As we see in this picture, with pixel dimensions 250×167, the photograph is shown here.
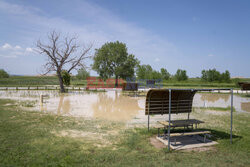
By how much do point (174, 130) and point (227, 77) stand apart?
80.7 metres

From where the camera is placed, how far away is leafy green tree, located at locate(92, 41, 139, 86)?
4403 centimetres

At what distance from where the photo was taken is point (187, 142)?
638 centimetres

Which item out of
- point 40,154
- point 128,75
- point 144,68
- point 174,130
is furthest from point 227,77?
point 40,154

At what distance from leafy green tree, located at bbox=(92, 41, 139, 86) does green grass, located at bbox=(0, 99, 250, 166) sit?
36.4 metres

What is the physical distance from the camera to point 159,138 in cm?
662

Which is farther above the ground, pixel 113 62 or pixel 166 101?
pixel 113 62

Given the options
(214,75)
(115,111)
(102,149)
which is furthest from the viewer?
(214,75)

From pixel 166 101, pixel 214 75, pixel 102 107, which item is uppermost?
pixel 214 75

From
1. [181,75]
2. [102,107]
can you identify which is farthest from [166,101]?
[181,75]

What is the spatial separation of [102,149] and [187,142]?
121 inches

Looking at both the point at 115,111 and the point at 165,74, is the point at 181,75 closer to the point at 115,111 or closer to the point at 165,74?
the point at 165,74

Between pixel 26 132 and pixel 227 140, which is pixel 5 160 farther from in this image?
pixel 227 140

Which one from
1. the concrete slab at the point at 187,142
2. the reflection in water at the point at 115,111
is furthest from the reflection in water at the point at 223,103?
the concrete slab at the point at 187,142

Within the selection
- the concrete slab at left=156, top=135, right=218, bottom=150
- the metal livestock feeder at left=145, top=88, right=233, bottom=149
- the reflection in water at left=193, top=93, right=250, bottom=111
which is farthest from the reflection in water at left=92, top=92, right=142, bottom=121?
the reflection in water at left=193, top=93, right=250, bottom=111
